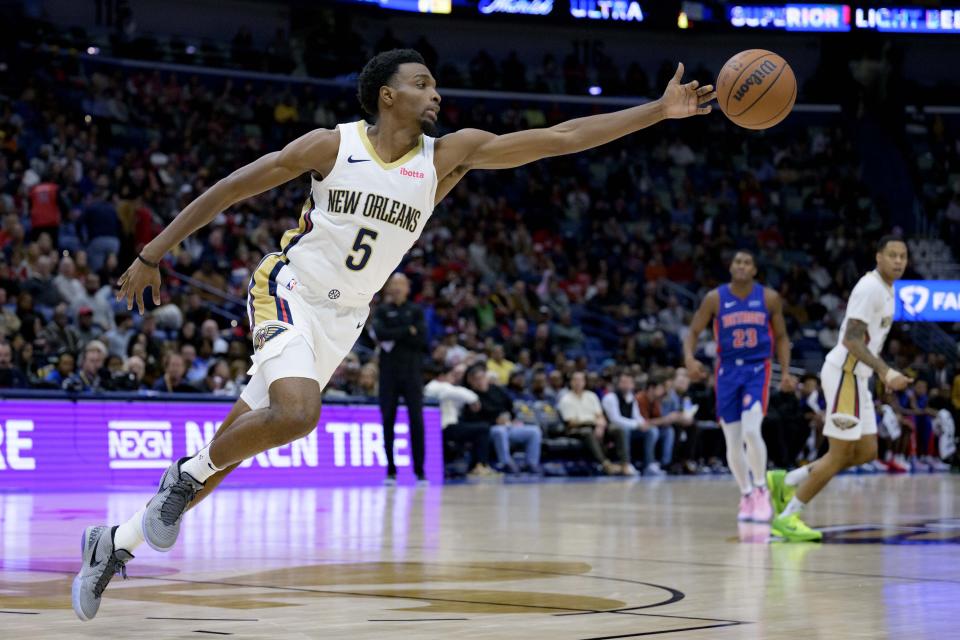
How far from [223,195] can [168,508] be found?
1.23m

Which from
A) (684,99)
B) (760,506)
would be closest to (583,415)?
(760,506)

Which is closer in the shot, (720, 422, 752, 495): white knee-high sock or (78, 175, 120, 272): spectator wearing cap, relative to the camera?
(720, 422, 752, 495): white knee-high sock

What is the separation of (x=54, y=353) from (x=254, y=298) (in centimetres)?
1017

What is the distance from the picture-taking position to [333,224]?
543 cm

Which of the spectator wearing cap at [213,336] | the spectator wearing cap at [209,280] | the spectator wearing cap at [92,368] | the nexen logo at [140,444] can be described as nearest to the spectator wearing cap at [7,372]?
the spectator wearing cap at [92,368]

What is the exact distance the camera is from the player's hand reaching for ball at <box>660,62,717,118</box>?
5180mm

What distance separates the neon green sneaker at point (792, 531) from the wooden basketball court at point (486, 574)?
0.11m

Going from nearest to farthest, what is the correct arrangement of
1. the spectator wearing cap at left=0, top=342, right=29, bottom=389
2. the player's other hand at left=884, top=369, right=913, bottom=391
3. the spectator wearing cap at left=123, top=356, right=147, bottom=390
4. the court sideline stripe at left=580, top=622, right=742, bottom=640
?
the court sideline stripe at left=580, top=622, right=742, bottom=640, the player's other hand at left=884, top=369, right=913, bottom=391, the spectator wearing cap at left=0, top=342, right=29, bottom=389, the spectator wearing cap at left=123, top=356, right=147, bottom=390

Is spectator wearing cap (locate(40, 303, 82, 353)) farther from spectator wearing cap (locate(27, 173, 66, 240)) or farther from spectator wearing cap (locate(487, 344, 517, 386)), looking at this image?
spectator wearing cap (locate(487, 344, 517, 386))

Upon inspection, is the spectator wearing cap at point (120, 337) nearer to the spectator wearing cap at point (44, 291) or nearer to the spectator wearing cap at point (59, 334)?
the spectator wearing cap at point (59, 334)

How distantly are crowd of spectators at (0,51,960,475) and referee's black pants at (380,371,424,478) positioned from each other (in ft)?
6.08

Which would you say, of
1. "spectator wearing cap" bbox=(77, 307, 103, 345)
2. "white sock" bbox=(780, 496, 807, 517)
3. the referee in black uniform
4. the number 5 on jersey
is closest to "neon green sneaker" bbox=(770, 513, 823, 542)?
"white sock" bbox=(780, 496, 807, 517)

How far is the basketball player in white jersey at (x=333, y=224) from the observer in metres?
5.05

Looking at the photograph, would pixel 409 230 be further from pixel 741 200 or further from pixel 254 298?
pixel 741 200
